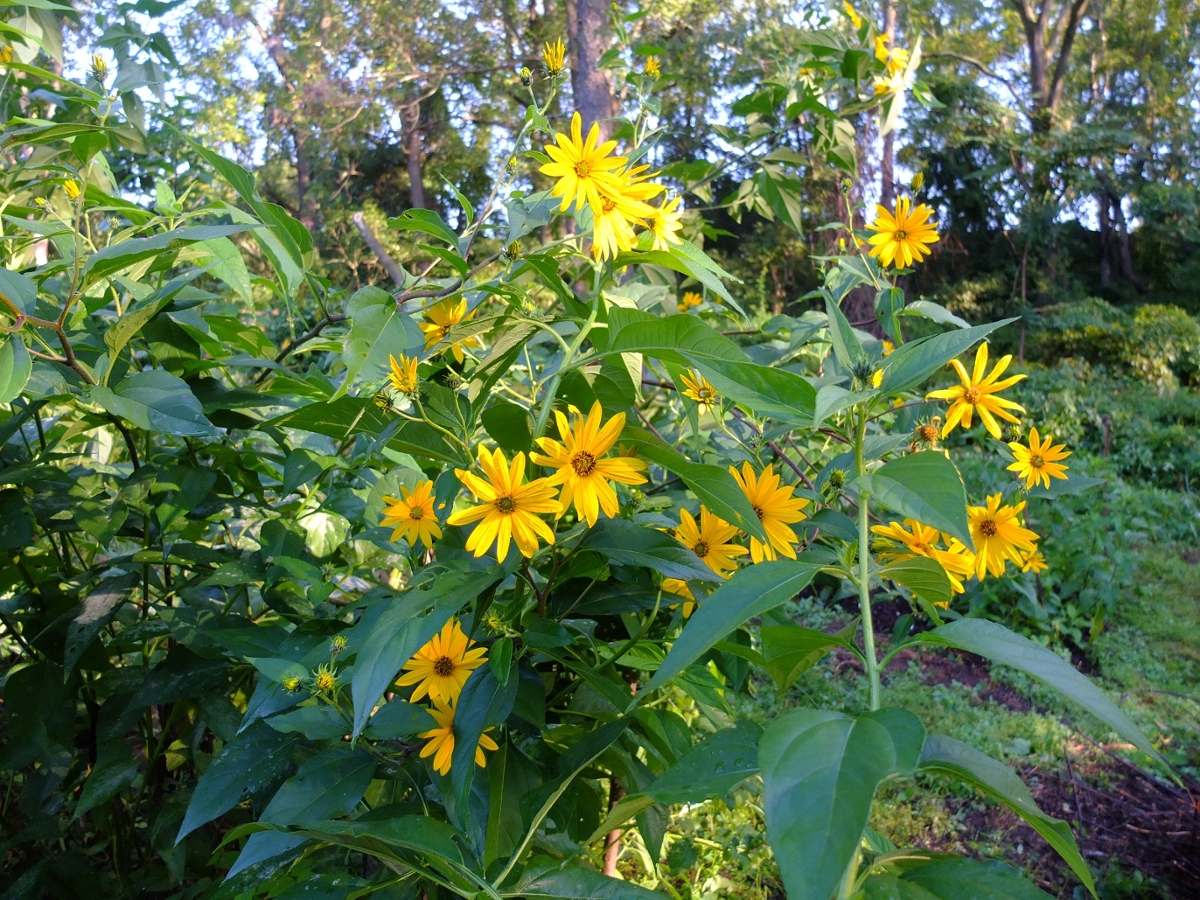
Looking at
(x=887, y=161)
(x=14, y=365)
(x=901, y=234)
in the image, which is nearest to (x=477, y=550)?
(x=14, y=365)

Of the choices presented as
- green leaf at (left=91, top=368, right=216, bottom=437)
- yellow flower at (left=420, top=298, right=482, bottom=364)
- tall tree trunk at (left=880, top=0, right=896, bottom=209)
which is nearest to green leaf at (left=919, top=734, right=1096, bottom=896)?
yellow flower at (left=420, top=298, right=482, bottom=364)

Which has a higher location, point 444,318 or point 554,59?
point 554,59

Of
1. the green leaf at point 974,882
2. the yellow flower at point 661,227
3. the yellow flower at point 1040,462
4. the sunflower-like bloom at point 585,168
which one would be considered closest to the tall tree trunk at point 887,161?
the yellow flower at point 1040,462

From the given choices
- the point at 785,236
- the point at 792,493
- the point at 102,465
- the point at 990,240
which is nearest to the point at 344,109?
the point at 785,236

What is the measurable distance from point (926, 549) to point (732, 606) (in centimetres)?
40

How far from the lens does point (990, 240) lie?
475 inches

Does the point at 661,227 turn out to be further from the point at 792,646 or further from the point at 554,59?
the point at 792,646

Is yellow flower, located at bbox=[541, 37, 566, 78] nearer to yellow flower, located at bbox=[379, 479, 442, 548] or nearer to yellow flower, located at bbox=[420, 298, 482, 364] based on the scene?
yellow flower, located at bbox=[420, 298, 482, 364]

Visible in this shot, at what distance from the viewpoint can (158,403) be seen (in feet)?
2.60

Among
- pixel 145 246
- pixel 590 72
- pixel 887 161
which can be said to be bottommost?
pixel 145 246

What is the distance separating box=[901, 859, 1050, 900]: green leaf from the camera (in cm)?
46

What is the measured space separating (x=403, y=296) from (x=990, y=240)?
43.0 feet

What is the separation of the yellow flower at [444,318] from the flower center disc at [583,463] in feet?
0.71

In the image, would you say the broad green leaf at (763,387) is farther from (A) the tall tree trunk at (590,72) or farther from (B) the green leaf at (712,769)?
(A) the tall tree trunk at (590,72)
